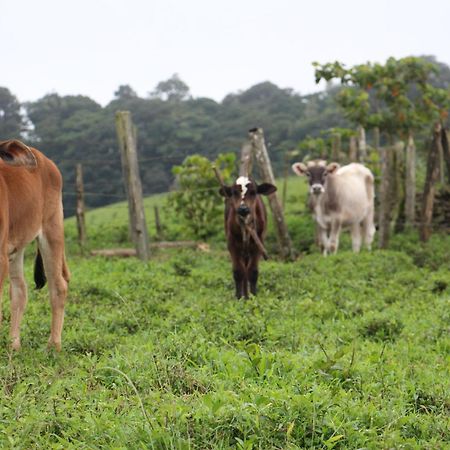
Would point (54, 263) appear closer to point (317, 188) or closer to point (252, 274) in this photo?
point (252, 274)

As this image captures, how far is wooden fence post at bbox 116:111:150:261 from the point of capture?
11.8 m

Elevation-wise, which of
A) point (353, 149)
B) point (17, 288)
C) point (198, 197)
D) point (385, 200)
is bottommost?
point (198, 197)

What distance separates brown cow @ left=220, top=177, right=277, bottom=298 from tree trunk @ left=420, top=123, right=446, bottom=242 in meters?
4.98

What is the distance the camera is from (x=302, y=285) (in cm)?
932

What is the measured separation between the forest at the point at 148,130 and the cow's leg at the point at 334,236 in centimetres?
1978

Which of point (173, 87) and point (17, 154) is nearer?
point (17, 154)

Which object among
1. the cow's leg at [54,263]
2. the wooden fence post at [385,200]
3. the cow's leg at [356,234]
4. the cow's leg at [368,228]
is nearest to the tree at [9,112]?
the cow's leg at [368,228]

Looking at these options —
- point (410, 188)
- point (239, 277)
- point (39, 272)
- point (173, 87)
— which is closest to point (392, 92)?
point (410, 188)

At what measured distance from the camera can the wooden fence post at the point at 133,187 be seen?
38.8 feet

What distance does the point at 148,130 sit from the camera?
4334 centimetres

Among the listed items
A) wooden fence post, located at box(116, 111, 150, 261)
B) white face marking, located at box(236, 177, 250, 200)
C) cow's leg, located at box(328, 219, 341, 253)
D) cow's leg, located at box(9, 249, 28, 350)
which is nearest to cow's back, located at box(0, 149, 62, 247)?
cow's leg, located at box(9, 249, 28, 350)

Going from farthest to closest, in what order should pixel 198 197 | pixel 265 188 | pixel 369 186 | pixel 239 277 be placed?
pixel 198 197
pixel 369 186
pixel 265 188
pixel 239 277

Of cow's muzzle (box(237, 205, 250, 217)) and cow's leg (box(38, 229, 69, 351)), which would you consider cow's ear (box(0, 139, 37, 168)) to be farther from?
cow's muzzle (box(237, 205, 250, 217))

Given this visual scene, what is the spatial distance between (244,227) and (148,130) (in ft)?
113
